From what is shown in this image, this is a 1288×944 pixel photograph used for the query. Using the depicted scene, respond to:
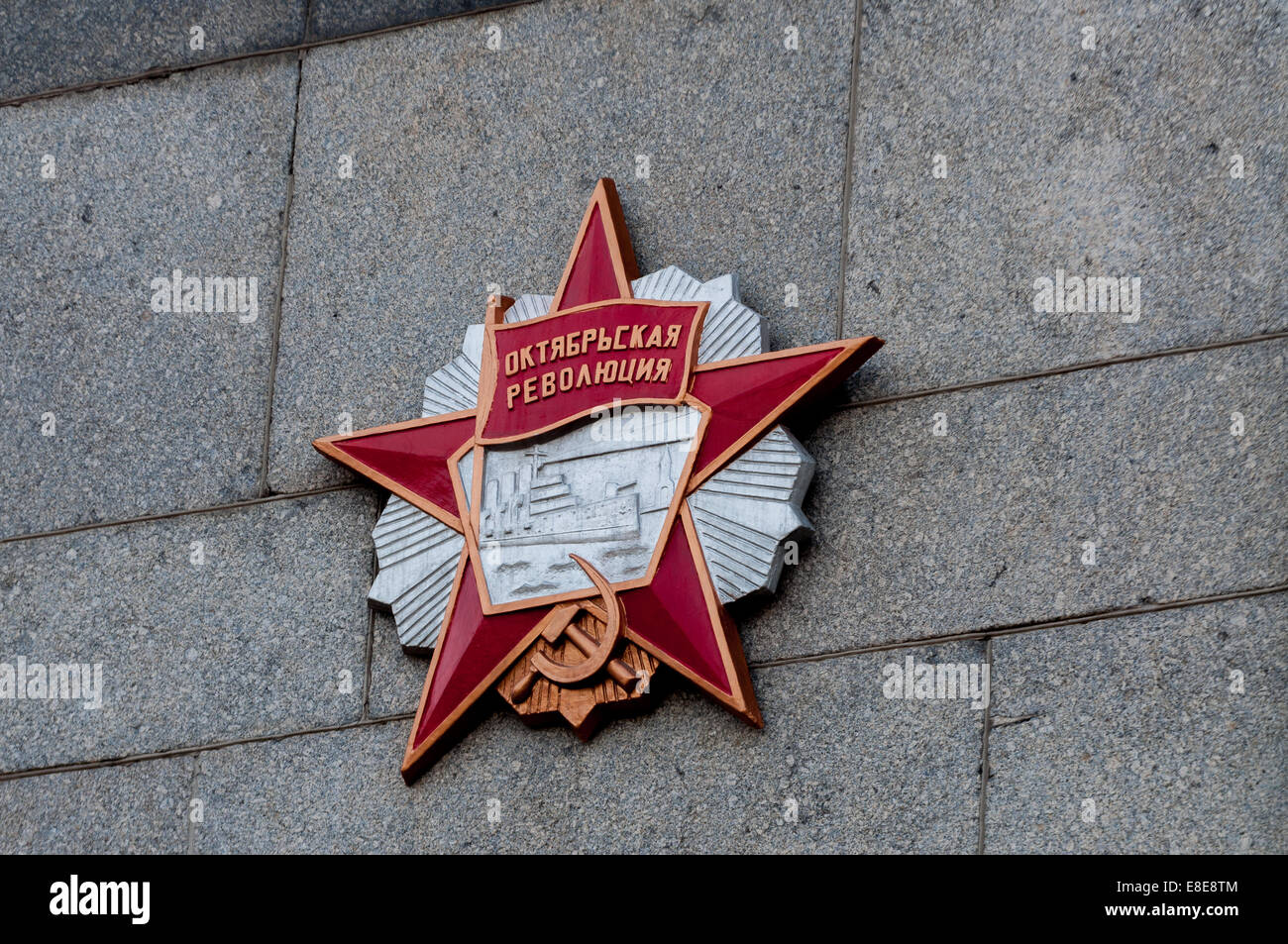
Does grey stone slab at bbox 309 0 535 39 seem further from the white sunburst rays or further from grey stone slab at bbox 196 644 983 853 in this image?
grey stone slab at bbox 196 644 983 853

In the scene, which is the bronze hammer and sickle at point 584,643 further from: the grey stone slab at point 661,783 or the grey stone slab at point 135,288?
the grey stone slab at point 135,288

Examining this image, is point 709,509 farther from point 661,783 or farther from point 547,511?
point 661,783

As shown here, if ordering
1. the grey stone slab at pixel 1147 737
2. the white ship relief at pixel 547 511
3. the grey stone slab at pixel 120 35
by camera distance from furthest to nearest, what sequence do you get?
the grey stone slab at pixel 120 35 < the white ship relief at pixel 547 511 < the grey stone slab at pixel 1147 737

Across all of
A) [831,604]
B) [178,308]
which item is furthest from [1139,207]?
[178,308]

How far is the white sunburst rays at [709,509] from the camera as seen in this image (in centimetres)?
603

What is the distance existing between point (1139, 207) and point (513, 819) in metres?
3.00

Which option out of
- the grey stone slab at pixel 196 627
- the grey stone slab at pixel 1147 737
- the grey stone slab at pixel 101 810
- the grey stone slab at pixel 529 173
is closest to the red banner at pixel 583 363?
the grey stone slab at pixel 529 173

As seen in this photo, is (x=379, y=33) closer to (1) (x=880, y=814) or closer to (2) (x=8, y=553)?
(2) (x=8, y=553)

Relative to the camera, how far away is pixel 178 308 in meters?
7.52

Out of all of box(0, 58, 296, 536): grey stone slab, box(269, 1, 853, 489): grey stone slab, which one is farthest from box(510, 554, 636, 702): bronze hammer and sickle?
box(0, 58, 296, 536): grey stone slab

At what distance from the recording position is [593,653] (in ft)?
20.0

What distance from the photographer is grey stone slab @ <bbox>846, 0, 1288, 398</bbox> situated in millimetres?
6059

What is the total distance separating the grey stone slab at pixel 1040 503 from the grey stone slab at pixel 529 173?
668 mm

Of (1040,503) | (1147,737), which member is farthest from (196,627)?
(1147,737)
